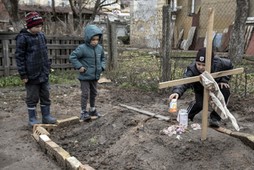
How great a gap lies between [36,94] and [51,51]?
5.55m

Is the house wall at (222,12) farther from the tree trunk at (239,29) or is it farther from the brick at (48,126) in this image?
the brick at (48,126)

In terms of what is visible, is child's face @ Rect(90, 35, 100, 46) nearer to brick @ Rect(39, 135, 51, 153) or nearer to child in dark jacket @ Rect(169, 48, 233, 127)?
child in dark jacket @ Rect(169, 48, 233, 127)

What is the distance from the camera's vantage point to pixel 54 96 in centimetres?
773

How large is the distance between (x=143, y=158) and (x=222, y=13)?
1464cm

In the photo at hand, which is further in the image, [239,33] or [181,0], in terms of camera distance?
[181,0]

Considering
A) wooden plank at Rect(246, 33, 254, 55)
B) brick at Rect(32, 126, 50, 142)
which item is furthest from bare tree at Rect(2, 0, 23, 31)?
wooden plank at Rect(246, 33, 254, 55)

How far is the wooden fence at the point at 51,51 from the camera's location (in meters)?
9.60

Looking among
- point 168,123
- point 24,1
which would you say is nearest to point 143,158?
point 168,123

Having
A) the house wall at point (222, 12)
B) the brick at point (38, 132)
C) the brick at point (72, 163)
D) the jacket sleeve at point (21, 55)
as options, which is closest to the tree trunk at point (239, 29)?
the house wall at point (222, 12)

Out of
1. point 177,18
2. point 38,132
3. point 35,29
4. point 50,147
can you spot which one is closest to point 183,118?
point 50,147

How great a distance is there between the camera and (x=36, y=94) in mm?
5355

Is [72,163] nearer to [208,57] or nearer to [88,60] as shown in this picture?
[208,57]

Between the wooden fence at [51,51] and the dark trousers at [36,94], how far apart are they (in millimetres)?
4646

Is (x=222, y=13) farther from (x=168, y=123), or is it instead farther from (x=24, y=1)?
(x=24, y=1)
